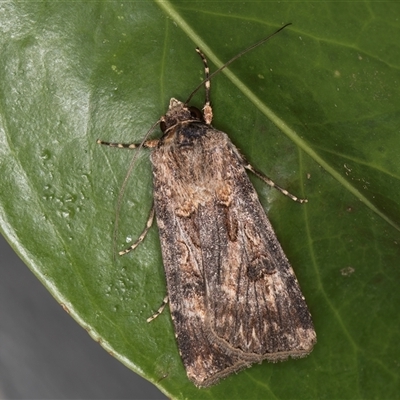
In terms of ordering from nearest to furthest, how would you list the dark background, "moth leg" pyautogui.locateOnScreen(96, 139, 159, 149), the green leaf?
the green leaf < "moth leg" pyautogui.locateOnScreen(96, 139, 159, 149) < the dark background

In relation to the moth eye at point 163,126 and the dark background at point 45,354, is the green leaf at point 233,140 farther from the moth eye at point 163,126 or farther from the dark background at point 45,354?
the dark background at point 45,354

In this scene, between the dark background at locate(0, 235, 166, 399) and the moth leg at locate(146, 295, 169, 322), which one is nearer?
the moth leg at locate(146, 295, 169, 322)

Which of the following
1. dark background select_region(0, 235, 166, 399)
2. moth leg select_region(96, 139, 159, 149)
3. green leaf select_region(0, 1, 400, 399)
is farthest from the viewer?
dark background select_region(0, 235, 166, 399)

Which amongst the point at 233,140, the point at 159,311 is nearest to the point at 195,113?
the point at 233,140

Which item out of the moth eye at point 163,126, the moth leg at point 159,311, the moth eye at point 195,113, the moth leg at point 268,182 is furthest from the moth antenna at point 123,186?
the moth leg at point 268,182

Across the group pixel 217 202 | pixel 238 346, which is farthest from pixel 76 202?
pixel 238 346

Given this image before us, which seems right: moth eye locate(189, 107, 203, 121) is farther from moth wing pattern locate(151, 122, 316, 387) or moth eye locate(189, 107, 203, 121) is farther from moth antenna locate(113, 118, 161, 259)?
moth antenna locate(113, 118, 161, 259)

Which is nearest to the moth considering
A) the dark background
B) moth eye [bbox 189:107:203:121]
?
moth eye [bbox 189:107:203:121]
